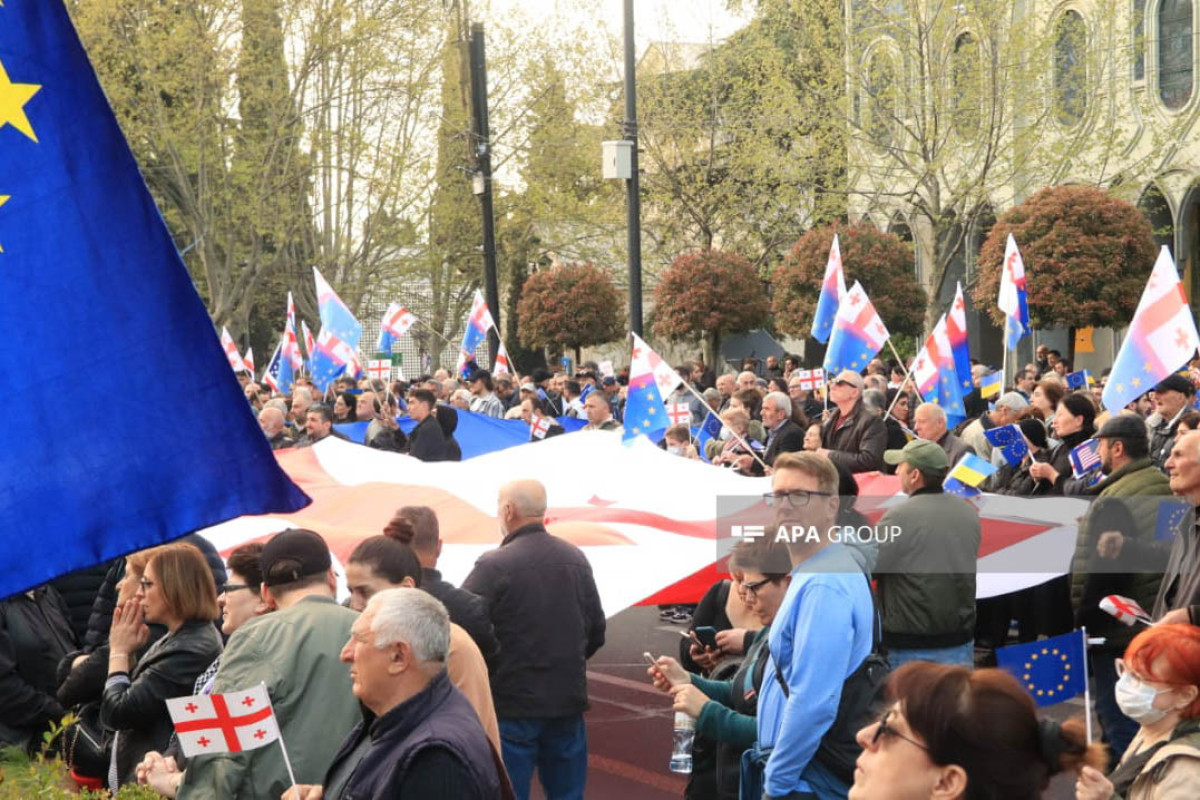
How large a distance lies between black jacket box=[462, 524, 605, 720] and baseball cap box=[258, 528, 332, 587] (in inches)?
65.6

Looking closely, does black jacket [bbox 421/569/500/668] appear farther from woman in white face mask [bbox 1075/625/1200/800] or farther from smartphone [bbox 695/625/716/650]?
woman in white face mask [bbox 1075/625/1200/800]

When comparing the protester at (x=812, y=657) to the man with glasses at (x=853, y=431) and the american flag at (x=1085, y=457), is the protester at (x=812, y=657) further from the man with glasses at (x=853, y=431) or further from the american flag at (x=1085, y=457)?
the man with glasses at (x=853, y=431)

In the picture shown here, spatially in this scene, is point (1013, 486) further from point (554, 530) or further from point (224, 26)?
point (224, 26)

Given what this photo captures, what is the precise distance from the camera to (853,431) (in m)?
10.9

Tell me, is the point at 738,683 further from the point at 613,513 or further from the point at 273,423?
the point at 273,423

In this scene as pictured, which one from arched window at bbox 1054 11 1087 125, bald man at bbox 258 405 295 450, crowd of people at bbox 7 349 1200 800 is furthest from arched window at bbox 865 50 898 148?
crowd of people at bbox 7 349 1200 800

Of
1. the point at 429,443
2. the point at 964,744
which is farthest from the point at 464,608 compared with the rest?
the point at 429,443

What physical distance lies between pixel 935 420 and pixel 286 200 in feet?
85.6

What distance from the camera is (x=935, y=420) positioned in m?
10.3

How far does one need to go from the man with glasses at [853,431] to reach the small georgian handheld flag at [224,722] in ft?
21.6

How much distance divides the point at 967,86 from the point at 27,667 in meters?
26.2

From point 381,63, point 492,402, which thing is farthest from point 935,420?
point 381,63

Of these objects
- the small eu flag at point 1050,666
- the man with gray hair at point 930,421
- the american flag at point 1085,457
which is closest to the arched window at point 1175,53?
the man with gray hair at point 930,421

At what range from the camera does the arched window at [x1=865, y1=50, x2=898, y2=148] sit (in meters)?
30.8
